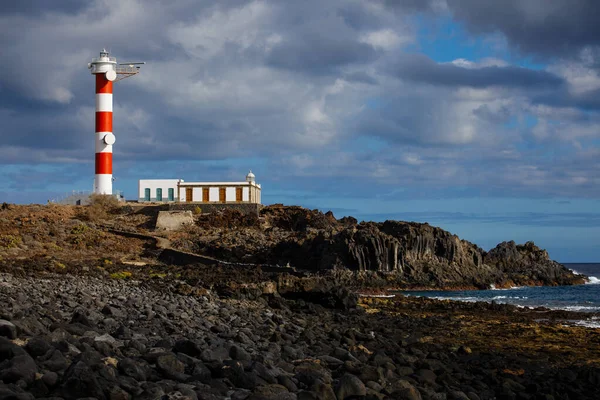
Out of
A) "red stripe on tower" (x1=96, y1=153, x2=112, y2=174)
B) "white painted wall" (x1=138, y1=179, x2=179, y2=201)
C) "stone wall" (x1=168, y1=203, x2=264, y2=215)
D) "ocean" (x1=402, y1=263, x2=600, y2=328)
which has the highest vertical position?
"red stripe on tower" (x1=96, y1=153, x2=112, y2=174)

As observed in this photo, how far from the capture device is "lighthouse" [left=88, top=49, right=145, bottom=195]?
5525 centimetres

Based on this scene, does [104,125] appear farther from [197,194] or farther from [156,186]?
[197,194]

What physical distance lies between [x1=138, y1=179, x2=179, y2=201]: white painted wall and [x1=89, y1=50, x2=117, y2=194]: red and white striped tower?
366 cm

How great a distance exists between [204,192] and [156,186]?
4675 millimetres

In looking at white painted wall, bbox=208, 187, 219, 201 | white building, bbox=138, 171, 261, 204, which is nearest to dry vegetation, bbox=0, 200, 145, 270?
white building, bbox=138, 171, 261, 204

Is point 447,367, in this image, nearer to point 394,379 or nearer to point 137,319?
point 394,379

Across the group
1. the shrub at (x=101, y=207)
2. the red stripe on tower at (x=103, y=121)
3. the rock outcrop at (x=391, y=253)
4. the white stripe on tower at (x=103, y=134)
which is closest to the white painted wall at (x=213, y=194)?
the rock outcrop at (x=391, y=253)

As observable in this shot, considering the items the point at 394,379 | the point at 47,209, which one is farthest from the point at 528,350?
the point at 47,209

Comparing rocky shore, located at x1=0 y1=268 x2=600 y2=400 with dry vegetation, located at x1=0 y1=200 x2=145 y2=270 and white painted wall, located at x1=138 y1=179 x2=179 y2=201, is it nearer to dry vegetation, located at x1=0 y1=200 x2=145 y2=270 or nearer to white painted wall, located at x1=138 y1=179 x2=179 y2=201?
dry vegetation, located at x1=0 y1=200 x2=145 y2=270

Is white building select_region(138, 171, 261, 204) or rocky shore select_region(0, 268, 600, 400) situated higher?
white building select_region(138, 171, 261, 204)

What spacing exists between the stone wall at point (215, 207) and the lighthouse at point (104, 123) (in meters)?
5.84

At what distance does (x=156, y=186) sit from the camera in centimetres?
5947

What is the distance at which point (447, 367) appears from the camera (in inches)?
492

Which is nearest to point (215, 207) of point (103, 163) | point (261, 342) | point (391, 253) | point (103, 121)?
point (103, 163)
